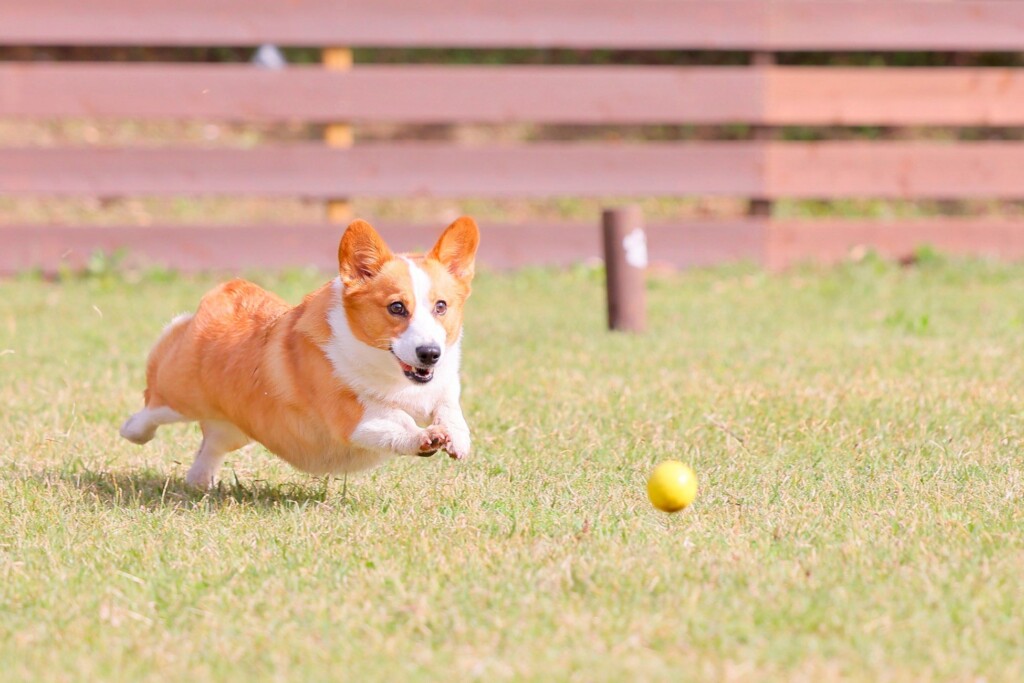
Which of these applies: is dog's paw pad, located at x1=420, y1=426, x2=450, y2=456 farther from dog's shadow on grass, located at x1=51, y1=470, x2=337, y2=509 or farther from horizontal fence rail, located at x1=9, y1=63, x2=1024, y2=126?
horizontal fence rail, located at x1=9, y1=63, x2=1024, y2=126

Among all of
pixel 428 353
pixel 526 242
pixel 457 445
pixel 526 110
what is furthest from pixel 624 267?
pixel 428 353

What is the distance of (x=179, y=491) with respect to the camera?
443 cm

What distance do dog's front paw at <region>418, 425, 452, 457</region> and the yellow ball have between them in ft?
1.99

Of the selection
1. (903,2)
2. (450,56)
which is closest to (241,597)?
(903,2)

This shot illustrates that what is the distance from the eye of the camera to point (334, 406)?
3994 millimetres

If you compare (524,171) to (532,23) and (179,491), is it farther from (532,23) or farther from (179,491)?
(179,491)

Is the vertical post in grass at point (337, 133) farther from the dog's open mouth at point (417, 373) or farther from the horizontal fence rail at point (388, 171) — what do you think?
the dog's open mouth at point (417, 373)

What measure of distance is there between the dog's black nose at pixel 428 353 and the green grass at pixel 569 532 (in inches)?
19.2

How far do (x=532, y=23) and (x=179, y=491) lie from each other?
5740 millimetres

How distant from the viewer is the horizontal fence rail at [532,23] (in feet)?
29.7

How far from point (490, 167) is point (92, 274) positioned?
9.21 feet

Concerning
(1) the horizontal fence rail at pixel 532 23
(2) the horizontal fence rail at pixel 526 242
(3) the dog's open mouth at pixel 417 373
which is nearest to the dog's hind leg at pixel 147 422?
(3) the dog's open mouth at pixel 417 373

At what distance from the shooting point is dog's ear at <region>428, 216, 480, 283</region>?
404cm

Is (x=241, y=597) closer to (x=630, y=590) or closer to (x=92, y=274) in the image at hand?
(x=630, y=590)
